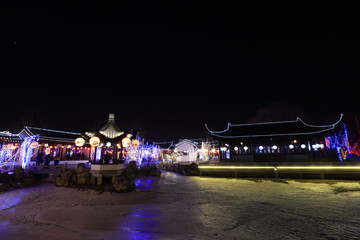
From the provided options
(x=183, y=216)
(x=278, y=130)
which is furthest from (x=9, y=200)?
(x=278, y=130)

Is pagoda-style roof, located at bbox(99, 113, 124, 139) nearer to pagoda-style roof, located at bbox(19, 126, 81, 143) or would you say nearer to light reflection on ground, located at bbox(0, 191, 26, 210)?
light reflection on ground, located at bbox(0, 191, 26, 210)

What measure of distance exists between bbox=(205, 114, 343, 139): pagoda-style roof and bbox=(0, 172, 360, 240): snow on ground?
11.0m

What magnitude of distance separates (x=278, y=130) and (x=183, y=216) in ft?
62.6

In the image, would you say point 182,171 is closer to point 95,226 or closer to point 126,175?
point 126,175

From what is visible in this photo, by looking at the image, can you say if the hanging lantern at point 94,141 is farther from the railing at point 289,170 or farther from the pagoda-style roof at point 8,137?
the pagoda-style roof at point 8,137

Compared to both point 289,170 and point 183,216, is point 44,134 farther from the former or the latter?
point 289,170

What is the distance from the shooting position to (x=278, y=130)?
833 inches

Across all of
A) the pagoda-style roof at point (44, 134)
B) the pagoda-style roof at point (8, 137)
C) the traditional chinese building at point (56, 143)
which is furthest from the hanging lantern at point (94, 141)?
the pagoda-style roof at point (8, 137)

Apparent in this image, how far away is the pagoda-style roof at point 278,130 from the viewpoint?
1891 centimetres

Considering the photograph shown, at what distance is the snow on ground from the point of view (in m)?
4.96

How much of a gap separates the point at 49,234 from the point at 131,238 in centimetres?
244

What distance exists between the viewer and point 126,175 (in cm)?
1102

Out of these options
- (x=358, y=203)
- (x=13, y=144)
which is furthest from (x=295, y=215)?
(x=13, y=144)

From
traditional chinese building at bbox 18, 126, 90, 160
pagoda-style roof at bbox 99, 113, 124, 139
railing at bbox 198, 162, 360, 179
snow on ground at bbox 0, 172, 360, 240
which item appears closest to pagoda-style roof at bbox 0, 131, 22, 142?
traditional chinese building at bbox 18, 126, 90, 160
